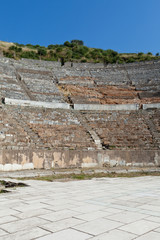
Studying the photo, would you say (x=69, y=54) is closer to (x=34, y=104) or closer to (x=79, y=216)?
(x=34, y=104)

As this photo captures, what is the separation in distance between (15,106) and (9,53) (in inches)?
732

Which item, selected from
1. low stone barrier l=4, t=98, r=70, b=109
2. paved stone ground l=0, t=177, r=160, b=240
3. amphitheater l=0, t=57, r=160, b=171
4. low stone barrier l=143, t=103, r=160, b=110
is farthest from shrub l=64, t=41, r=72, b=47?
paved stone ground l=0, t=177, r=160, b=240

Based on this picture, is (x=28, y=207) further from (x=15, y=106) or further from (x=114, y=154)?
(x=15, y=106)

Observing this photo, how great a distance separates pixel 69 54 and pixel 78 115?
2212cm

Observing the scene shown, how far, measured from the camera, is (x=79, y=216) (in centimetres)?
448

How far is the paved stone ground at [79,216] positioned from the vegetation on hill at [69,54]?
30.3 metres

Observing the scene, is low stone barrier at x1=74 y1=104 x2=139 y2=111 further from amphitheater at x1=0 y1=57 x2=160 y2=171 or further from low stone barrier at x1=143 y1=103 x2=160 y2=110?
low stone barrier at x1=143 y1=103 x2=160 y2=110

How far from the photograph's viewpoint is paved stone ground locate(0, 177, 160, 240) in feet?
11.6

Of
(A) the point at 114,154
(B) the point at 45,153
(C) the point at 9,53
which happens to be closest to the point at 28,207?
(B) the point at 45,153

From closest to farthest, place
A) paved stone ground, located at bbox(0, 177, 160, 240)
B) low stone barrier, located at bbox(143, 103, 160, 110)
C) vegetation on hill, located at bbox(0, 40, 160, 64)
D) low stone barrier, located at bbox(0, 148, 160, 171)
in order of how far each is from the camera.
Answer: paved stone ground, located at bbox(0, 177, 160, 240) < low stone barrier, located at bbox(0, 148, 160, 171) < low stone barrier, located at bbox(143, 103, 160, 110) < vegetation on hill, located at bbox(0, 40, 160, 64)

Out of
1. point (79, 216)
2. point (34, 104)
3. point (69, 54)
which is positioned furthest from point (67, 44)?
point (79, 216)

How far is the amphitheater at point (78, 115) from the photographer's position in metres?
14.5

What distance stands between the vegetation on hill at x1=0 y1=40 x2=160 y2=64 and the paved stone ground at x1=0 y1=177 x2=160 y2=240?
1194 inches

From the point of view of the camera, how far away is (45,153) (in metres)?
13.8
